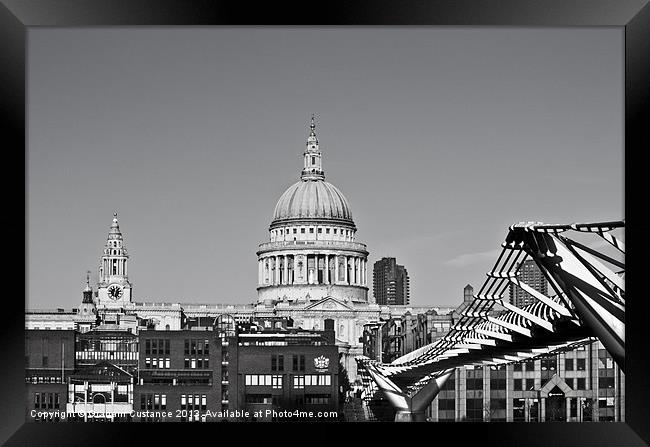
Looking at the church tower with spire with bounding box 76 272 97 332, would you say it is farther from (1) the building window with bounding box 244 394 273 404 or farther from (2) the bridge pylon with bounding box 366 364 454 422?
(2) the bridge pylon with bounding box 366 364 454 422

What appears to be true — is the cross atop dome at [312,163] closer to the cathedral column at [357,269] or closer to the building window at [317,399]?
the cathedral column at [357,269]

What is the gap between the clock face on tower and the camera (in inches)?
3155

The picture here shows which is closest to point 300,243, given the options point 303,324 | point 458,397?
point 303,324

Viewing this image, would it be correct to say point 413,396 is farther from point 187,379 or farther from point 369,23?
point 369,23

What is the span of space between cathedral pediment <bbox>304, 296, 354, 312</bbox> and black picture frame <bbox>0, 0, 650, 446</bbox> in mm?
72148

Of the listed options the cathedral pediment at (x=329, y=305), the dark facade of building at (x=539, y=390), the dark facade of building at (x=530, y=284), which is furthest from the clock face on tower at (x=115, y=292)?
the dark facade of building at (x=539, y=390)

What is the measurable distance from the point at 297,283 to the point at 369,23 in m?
77.5

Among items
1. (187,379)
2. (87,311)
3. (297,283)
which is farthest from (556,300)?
(297,283)

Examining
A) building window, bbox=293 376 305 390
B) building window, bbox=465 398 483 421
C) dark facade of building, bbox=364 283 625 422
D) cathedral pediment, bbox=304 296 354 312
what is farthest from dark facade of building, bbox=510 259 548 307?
building window, bbox=465 398 483 421

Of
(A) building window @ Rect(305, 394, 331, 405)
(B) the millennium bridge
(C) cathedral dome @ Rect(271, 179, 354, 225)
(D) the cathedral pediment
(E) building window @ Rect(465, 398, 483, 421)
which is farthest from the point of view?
(C) cathedral dome @ Rect(271, 179, 354, 225)

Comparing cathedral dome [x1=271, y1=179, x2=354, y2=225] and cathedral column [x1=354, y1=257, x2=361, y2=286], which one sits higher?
cathedral dome [x1=271, y1=179, x2=354, y2=225]

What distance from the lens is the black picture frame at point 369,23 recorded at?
33.1ft

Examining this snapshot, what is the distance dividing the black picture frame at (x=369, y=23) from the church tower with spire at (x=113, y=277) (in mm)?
70394

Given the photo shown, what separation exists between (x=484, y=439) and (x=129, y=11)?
4244mm
